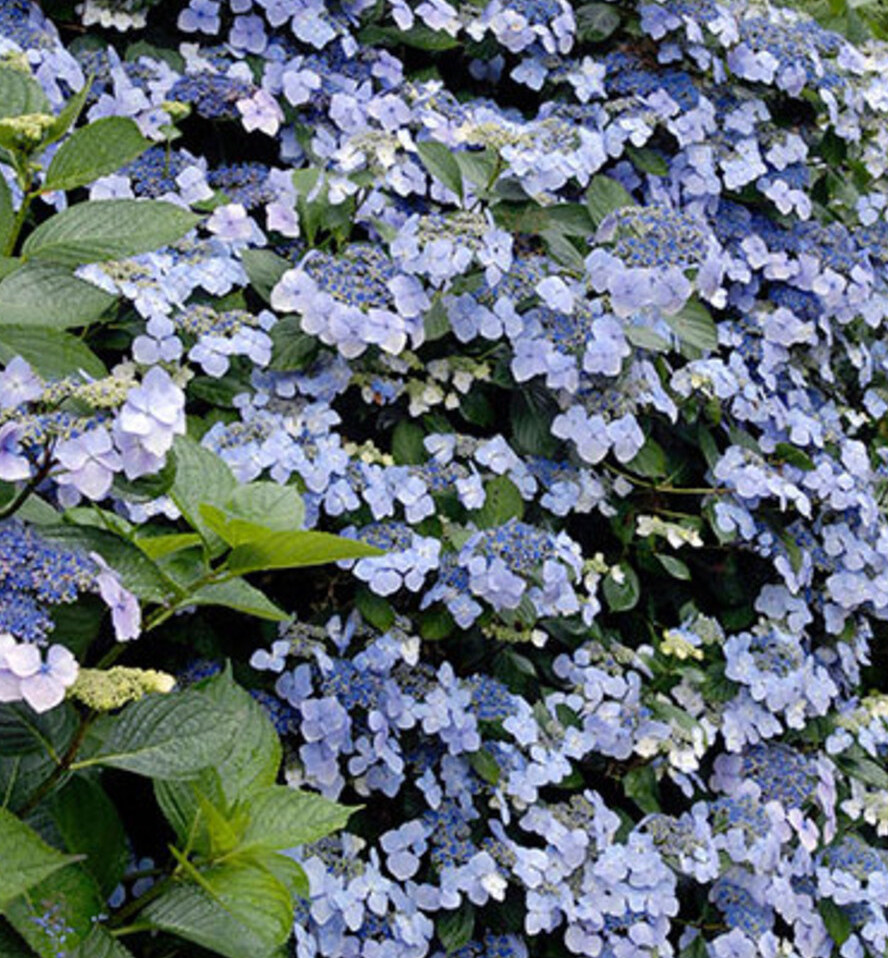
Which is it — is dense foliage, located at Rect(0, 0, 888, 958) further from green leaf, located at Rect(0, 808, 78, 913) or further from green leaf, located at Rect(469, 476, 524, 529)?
green leaf, located at Rect(0, 808, 78, 913)

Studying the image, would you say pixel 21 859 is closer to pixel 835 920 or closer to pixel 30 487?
pixel 30 487

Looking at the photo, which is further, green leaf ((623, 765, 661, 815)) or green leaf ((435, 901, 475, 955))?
green leaf ((623, 765, 661, 815))

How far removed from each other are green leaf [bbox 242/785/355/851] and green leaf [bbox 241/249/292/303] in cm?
71

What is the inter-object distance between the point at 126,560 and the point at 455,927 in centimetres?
79

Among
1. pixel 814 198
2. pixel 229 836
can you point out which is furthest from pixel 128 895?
pixel 814 198

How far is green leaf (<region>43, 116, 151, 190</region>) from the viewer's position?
1.43 meters

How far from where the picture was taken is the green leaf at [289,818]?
1370 mm

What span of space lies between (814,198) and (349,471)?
1.06 m

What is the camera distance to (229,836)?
1.35 meters

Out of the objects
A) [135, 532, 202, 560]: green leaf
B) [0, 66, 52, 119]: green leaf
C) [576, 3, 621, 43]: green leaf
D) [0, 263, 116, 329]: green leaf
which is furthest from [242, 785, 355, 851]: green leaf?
[576, 3, 621, 43]: green leaf

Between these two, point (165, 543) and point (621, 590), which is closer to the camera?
point (165, 543)

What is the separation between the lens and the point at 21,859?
3.56 feet

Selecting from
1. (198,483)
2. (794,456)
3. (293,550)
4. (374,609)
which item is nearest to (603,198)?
(794,456)

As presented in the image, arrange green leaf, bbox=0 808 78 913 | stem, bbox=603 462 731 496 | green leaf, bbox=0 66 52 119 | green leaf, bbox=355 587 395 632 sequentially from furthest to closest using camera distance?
stem, bbox=603 462 731 496 → green leaf, bbox=355 587 395 632 → green leaf, bbox=0 66 52 119 → green leaf, bbox=0 808 78 913
